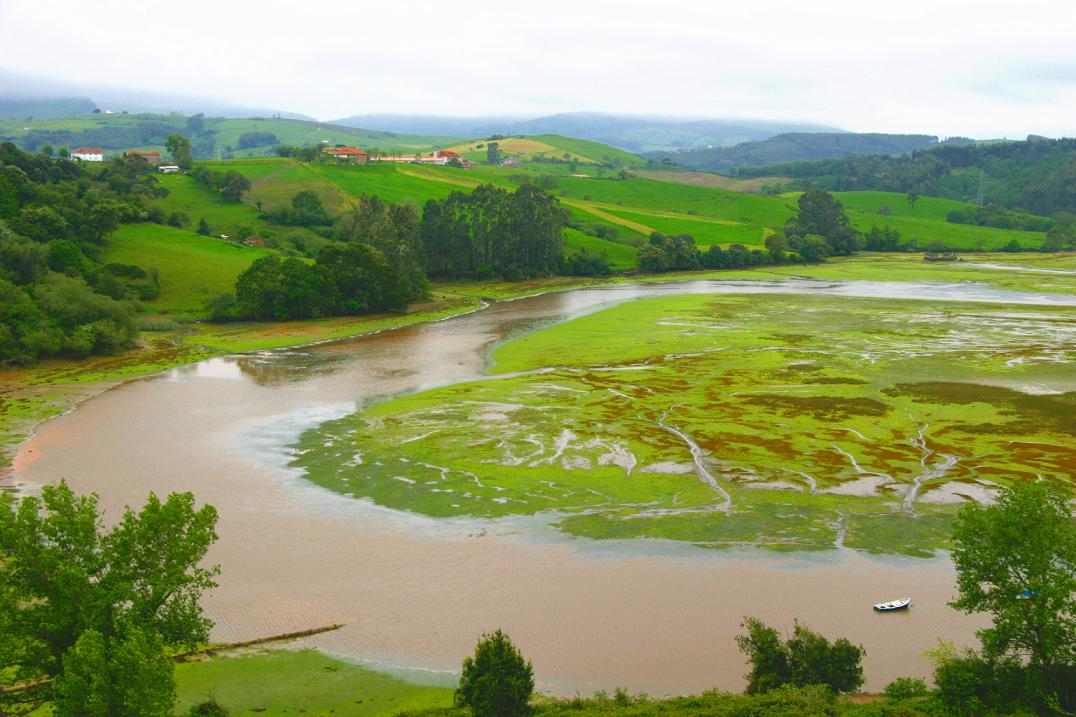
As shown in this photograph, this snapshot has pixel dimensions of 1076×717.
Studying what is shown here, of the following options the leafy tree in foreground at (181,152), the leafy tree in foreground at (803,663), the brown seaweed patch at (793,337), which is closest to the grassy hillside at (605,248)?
the brown seaweed patch at (793,337)

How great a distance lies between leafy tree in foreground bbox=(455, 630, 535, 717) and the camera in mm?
20906

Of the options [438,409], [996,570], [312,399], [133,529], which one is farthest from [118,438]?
[996,570]

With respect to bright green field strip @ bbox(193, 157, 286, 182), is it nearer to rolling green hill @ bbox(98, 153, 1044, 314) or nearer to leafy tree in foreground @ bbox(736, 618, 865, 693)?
rolling green hill @ bbox(98, 153, 1044, 314)

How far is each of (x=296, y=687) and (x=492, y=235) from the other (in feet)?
358

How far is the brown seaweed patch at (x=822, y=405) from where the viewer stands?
5259cm

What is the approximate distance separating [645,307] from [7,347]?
6379 cm

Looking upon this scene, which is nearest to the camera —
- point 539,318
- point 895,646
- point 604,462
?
point 895,646

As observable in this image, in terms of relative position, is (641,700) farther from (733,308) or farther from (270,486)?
(733,308)

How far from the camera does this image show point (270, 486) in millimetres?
41656

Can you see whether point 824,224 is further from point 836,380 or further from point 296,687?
point 296,687

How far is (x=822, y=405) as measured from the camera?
5466 cm

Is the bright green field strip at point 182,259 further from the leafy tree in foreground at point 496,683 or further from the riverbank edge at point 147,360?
the leafy tree in foreground at point 496,683

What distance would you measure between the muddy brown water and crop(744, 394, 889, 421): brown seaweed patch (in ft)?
66.4

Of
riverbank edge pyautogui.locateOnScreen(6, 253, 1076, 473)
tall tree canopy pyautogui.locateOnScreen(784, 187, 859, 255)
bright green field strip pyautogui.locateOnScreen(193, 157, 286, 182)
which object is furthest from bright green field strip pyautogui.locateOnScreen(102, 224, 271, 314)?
tall tree canopy pyautogui.locateOnScreen(784, 187, 859, 255)
